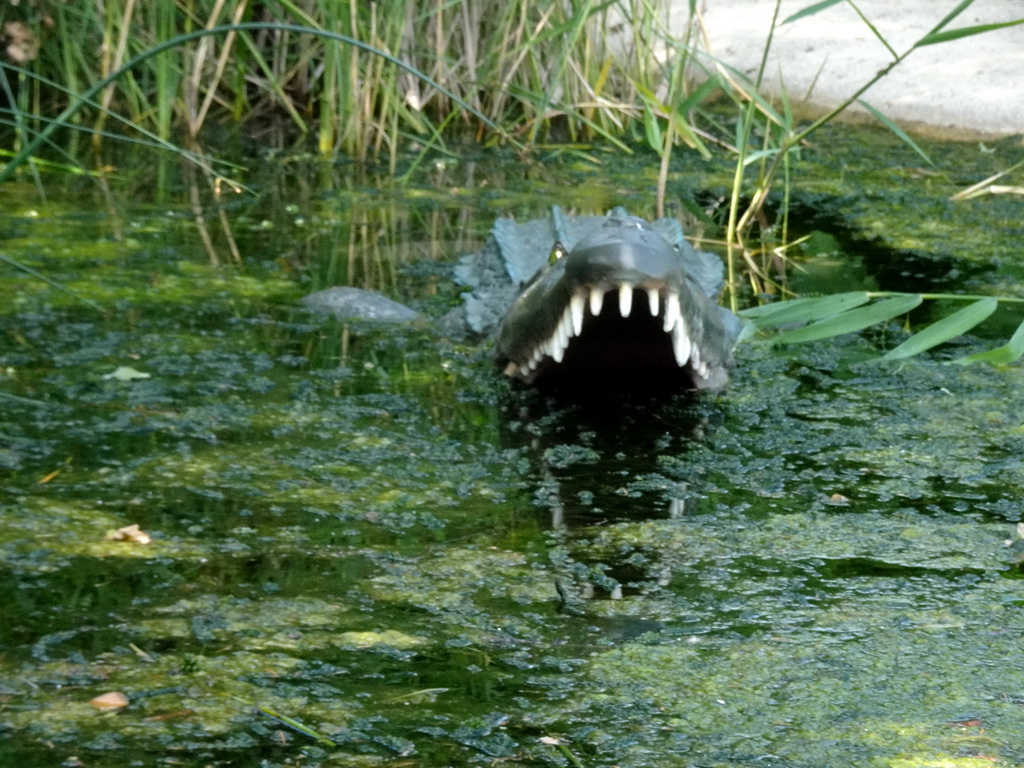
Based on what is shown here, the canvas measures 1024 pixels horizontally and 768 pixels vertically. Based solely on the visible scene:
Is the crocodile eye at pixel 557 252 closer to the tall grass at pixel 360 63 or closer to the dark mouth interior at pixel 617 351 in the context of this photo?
the dark mouth interior at pixel 617 351

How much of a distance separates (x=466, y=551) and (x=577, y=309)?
0.80 m

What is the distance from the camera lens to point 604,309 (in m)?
3.16

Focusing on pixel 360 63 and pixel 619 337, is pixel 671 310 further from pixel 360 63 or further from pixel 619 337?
pixel 360 63

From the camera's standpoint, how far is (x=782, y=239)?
5523mm

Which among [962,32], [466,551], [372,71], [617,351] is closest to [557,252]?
[617,351]

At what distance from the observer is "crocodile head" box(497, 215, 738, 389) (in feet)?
9.73

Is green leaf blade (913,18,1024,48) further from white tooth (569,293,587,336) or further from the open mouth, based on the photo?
white tooth (569,293,587,336)

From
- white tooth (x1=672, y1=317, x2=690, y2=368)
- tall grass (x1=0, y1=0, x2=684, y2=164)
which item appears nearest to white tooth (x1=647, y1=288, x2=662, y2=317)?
white tooth (x1=672, y1=317, x2=690, y2=368)

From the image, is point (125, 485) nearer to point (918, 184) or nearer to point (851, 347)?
point (851, 347)

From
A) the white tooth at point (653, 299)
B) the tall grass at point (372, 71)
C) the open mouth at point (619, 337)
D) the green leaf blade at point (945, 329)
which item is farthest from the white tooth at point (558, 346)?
the tall grass at point (372, 71)

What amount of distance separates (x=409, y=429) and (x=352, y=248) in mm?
2199

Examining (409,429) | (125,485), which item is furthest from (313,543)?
(409,429)

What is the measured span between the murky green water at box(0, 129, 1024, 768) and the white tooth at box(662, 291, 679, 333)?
1.02ft

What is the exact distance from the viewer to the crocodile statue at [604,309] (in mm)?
2980
